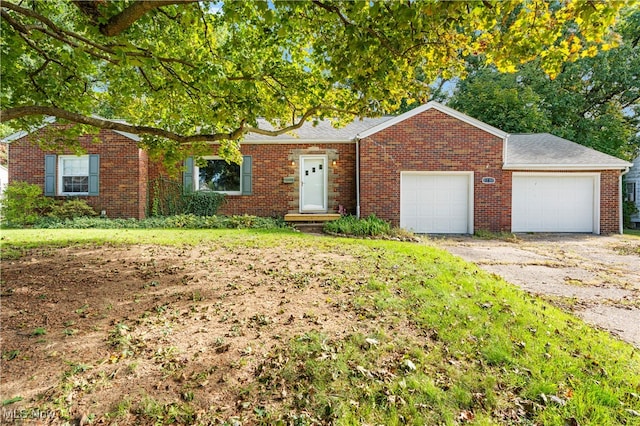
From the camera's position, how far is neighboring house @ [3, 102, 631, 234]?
36.1 feet

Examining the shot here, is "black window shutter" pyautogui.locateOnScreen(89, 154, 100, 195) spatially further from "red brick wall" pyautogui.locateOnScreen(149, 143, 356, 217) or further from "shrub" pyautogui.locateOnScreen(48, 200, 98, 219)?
"red brick wall" pyautogui.locateOnScreen(149, 143, 356, 217)

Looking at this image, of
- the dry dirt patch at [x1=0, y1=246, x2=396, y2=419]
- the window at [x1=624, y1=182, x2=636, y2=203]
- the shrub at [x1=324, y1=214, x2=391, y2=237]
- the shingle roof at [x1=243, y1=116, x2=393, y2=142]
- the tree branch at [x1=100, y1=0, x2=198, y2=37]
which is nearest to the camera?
Result: the dry dirt patch at [x1=0, y1=246, x2=396, y2=419]

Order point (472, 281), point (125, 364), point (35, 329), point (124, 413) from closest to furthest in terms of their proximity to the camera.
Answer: point (124, 413), point (125, 364), point (35, 329), point (472, 281)

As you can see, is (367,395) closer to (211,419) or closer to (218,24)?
(211,419)

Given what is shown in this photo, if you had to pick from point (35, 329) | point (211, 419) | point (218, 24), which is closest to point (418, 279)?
point (211, 419)

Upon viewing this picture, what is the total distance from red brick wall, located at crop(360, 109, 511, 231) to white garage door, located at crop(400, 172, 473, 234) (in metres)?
0.33

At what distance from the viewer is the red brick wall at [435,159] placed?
10992mm

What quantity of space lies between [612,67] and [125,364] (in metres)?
23.9

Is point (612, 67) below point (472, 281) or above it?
above

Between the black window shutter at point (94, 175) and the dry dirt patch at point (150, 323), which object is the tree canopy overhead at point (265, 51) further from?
the black window shutter at point (94, 175)

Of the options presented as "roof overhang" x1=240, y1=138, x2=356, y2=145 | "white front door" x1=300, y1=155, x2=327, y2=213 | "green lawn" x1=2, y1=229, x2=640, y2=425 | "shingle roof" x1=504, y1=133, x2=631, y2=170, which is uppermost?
"roof overhang" x1=240, y1=138, x2=356, y2=145

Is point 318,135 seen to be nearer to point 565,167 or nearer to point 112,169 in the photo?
point 112,169

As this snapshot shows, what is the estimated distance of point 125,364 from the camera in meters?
2.45

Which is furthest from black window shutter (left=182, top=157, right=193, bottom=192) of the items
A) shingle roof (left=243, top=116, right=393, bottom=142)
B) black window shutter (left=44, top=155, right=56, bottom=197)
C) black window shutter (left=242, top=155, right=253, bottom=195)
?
black window shutter (left=44, top=155, right=56, bottom=197)
